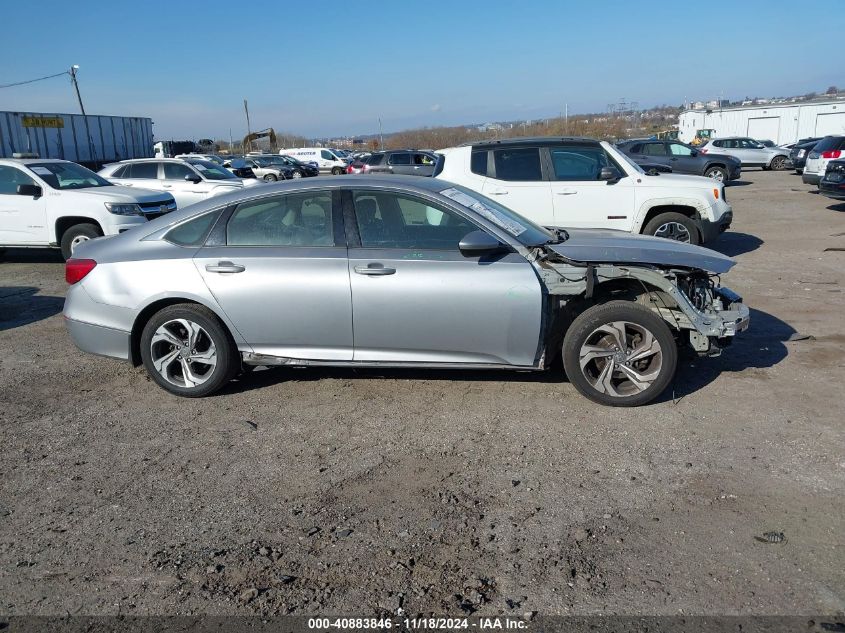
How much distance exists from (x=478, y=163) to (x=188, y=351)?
5886mm

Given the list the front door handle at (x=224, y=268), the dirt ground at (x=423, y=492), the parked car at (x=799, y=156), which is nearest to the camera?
the dirt ground at (x=423, y=492)

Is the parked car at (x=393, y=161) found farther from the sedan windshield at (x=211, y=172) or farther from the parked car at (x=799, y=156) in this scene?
the parked car at (x=799, y=156)

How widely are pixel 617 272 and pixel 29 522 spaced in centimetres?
387

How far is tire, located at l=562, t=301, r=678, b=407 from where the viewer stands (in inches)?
188

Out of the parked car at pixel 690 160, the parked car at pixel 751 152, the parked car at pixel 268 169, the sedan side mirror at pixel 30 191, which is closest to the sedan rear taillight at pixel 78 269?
the sedan side mirror at pixel 30 191

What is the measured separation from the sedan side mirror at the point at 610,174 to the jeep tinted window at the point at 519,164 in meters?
0.84

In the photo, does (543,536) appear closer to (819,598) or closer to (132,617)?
(819,598)

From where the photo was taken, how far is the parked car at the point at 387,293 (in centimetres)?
481

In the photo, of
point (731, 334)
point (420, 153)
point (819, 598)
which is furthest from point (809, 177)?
point (819, 598)

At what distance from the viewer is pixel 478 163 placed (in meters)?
9.91

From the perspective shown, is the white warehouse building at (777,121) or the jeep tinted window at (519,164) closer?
the jeep tinted window at (519,164)

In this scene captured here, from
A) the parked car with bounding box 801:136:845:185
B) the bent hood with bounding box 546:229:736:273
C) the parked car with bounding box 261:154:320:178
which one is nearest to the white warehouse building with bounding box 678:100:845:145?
the parked car with bounding box 801:136:845:185

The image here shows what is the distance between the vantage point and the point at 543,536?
342cm

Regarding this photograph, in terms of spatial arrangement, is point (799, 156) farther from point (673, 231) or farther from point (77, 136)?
point (77, 136)
